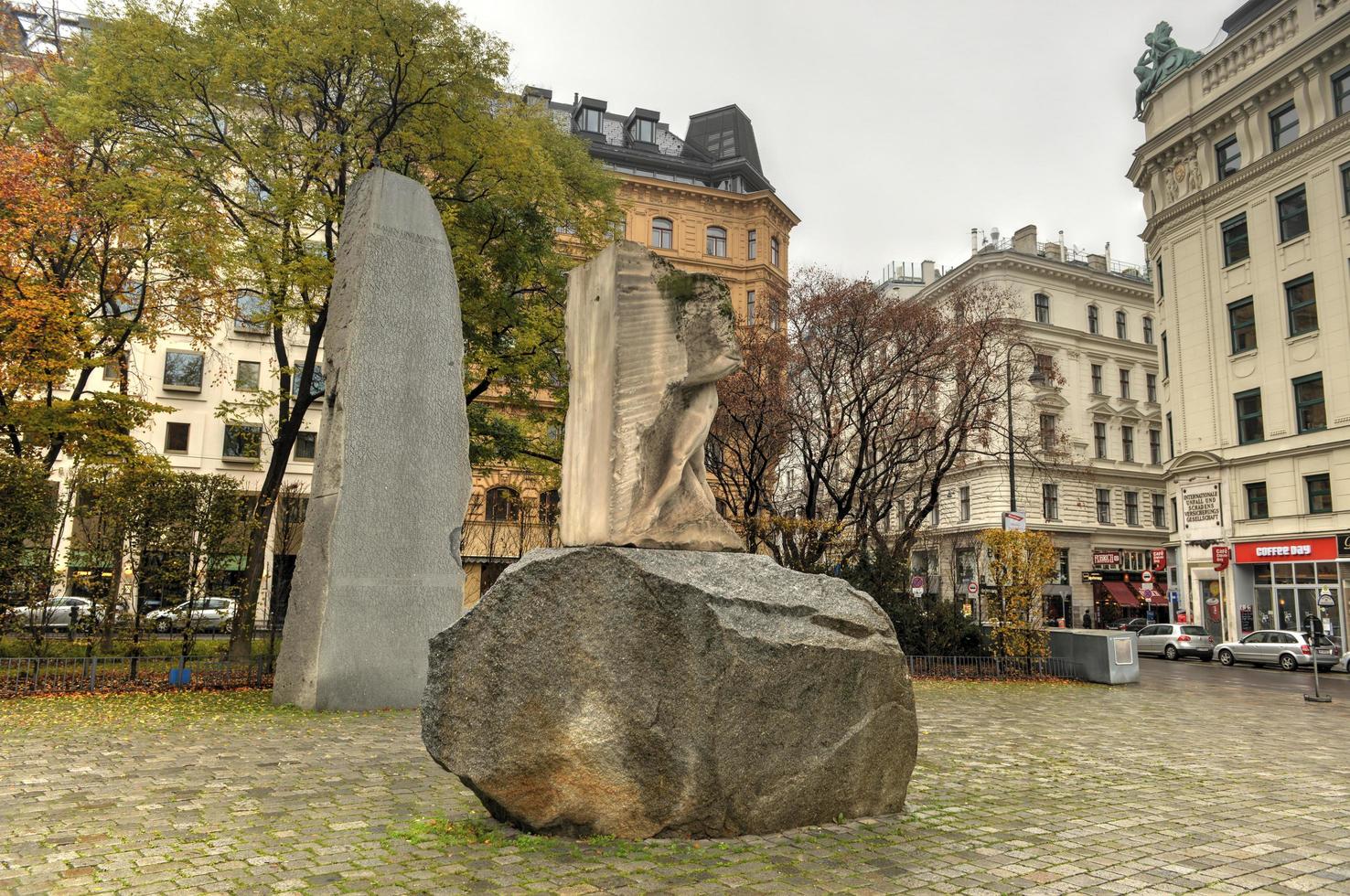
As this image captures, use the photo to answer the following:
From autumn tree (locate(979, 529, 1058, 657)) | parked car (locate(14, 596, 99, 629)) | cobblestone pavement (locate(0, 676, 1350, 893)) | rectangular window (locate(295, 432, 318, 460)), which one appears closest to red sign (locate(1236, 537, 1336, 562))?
autumn tree (locate(979, 529, 1058, 657))

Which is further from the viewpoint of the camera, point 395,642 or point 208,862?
point 395,642

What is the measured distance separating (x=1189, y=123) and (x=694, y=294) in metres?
36.7

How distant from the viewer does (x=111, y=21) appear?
1684 centimetres

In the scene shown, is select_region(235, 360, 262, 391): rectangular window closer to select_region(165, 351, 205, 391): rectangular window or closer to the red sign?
select_region(165, 351, 205, 391): rectangular window

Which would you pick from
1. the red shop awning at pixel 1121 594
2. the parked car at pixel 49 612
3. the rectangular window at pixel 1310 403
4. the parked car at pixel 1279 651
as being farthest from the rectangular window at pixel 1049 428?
the parked car at pixel 49 612

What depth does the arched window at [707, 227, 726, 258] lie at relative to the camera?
4747 centimetres

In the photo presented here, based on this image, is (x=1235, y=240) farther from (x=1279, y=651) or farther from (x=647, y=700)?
(x=647, y=700)

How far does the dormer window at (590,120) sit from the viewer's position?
168 feet

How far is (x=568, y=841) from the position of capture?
5707 millimetres

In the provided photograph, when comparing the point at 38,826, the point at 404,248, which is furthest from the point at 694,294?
the point at 404,248

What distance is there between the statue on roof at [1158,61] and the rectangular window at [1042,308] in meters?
14.2

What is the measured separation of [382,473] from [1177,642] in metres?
31.4

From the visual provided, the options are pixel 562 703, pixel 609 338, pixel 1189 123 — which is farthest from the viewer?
pixel 1189 123

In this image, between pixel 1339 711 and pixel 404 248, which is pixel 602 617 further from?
pixel 1339 711
